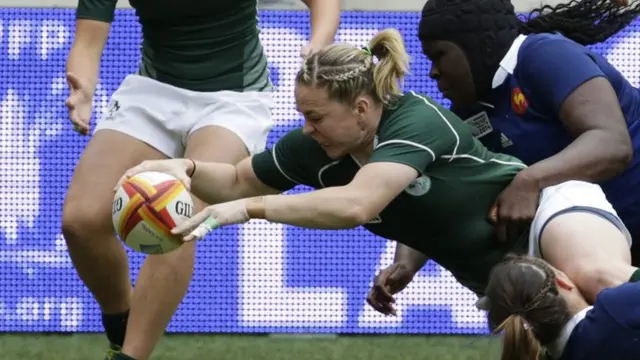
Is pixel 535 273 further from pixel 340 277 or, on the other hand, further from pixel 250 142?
pixel 340 277

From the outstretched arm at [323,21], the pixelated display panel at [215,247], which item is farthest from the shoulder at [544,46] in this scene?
the pixelated display panel at [215,247]

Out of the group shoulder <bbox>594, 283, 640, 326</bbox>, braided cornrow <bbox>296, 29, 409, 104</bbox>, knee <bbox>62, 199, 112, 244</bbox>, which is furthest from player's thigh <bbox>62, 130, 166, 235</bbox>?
shoulder <bbox>594, 283, 640, 326</bbox>

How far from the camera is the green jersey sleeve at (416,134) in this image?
153 inches

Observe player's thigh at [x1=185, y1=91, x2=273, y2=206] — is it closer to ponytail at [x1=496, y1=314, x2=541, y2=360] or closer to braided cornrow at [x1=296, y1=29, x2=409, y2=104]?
braided cornrow at [x1=296, y1=29, x2=409, y2=104]

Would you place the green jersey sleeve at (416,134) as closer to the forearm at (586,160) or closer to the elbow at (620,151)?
the forearm at (586,160)

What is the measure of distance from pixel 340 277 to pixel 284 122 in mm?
710

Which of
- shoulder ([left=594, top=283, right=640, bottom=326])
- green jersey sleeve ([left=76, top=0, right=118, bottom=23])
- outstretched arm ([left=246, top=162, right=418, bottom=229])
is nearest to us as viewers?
shoulder ([left=594, top=283, right=640, bottom=326])

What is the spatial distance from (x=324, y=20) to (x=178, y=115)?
59 centimetres

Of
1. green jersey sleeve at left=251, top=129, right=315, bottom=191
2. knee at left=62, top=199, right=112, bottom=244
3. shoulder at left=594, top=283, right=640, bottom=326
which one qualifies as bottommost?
knee at left=62, top=199, right=112, bottom=244

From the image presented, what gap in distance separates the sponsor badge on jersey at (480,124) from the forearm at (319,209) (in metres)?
0.82

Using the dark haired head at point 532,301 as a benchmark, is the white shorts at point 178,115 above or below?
below

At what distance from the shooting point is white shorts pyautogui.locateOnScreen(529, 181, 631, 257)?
396cm

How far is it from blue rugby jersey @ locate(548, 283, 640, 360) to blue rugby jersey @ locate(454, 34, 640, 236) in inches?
38.2

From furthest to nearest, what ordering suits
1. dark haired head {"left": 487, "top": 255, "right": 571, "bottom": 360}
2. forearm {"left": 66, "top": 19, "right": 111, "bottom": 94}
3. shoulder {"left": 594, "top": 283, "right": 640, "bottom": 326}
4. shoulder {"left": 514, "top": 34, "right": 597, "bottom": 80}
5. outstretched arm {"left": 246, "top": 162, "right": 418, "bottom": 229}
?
forearm {"left": 66, "top": 19, "right": 111, "bottom": 94}, shoulder {"left": 514, "top": 34, "right": 597, "bottom": 80}, outstretched arm {"left": 246, "top": 162, "right": 418, "bottom": 229}, dark haired head {"left": 487, "top": 255, "right": 571, "bottom": 360}, shoulder {"left": 594, "top": 283, "right": 640, "bottom": 326}
